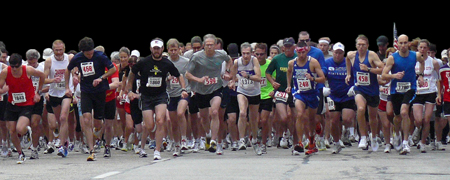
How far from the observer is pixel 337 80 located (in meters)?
17.0

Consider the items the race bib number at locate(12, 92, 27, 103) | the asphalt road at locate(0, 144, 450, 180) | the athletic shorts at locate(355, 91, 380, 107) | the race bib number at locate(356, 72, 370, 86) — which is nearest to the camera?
the asphalt road at locate(0, 144, 450, 180)

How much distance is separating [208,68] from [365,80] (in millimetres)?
2647

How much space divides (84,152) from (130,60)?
1.90 meters

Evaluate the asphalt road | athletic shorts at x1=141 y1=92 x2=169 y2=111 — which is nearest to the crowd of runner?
athletic shorts at x1=141 y1=92 x2=169 y2=111

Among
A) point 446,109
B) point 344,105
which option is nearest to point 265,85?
point 344,105

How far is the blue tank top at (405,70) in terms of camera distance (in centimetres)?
1588

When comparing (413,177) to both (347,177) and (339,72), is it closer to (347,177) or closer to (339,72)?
(347,177)

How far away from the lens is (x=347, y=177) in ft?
35.9

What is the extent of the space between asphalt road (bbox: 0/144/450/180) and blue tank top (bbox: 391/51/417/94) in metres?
1.11

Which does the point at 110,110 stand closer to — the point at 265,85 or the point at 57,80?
the point at 57,80

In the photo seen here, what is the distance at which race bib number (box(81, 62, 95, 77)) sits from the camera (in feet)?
49.6

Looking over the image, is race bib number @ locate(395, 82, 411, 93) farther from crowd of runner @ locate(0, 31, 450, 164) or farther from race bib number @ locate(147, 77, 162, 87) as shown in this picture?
race bib number @ locate(147, 77, 162, 87)

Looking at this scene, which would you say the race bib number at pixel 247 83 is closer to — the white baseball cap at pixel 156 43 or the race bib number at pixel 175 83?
the race bib number at pixel 175 83

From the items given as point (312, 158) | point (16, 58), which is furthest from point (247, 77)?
point (16, 58)
